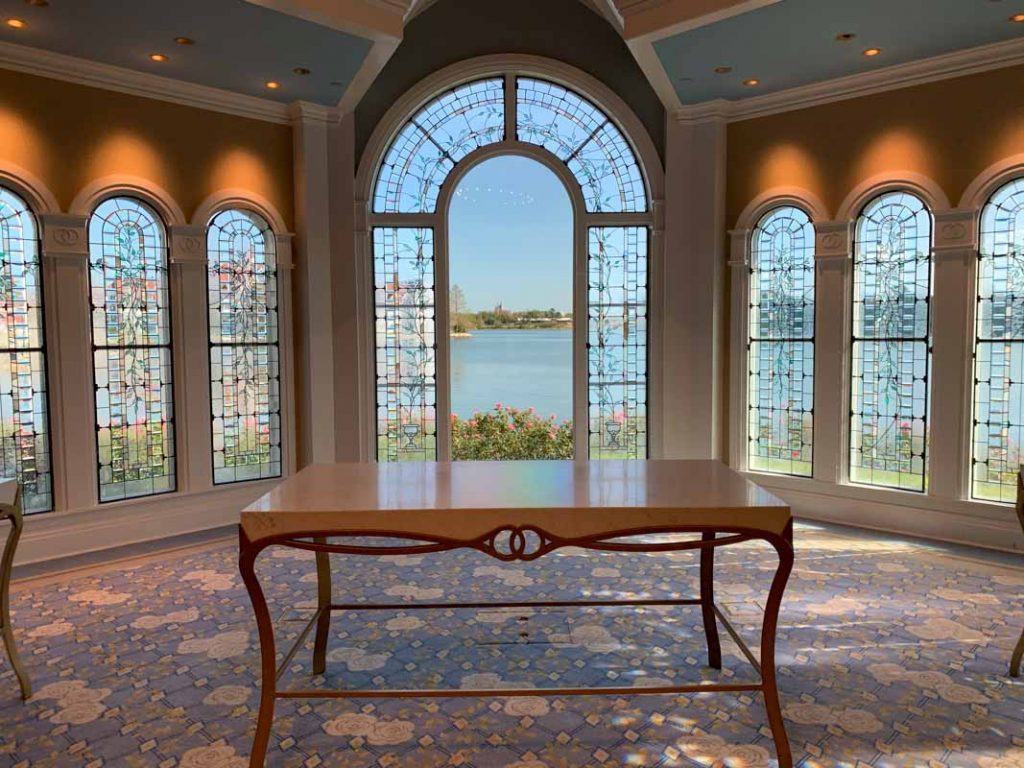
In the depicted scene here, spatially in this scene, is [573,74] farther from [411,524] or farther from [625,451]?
[411,524]

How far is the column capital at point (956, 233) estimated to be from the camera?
581 centimetres

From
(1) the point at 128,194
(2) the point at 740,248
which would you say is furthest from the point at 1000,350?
(1) the point at 128,194

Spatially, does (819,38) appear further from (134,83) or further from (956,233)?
(134,83)

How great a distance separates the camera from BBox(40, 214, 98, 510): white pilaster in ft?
18.9

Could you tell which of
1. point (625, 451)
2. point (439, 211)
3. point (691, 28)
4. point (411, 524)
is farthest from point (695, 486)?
point (439, 211)

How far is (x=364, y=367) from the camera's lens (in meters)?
7.38

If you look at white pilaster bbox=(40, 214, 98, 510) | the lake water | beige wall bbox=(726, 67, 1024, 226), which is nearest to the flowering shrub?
the lake water

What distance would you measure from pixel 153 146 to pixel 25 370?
2.09m

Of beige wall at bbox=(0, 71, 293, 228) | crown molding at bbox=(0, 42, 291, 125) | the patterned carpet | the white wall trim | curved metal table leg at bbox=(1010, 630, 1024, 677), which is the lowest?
the patterned carpet

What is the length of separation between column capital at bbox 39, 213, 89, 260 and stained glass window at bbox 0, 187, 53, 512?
0.10m

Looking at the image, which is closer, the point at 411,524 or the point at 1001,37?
the point at 411,524

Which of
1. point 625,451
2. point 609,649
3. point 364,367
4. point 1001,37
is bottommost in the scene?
point 609,649

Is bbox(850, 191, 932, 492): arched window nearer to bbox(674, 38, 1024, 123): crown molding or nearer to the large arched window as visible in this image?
bbox(674, 38, 1024, 123): crown molding

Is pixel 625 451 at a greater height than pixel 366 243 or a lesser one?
lesser
